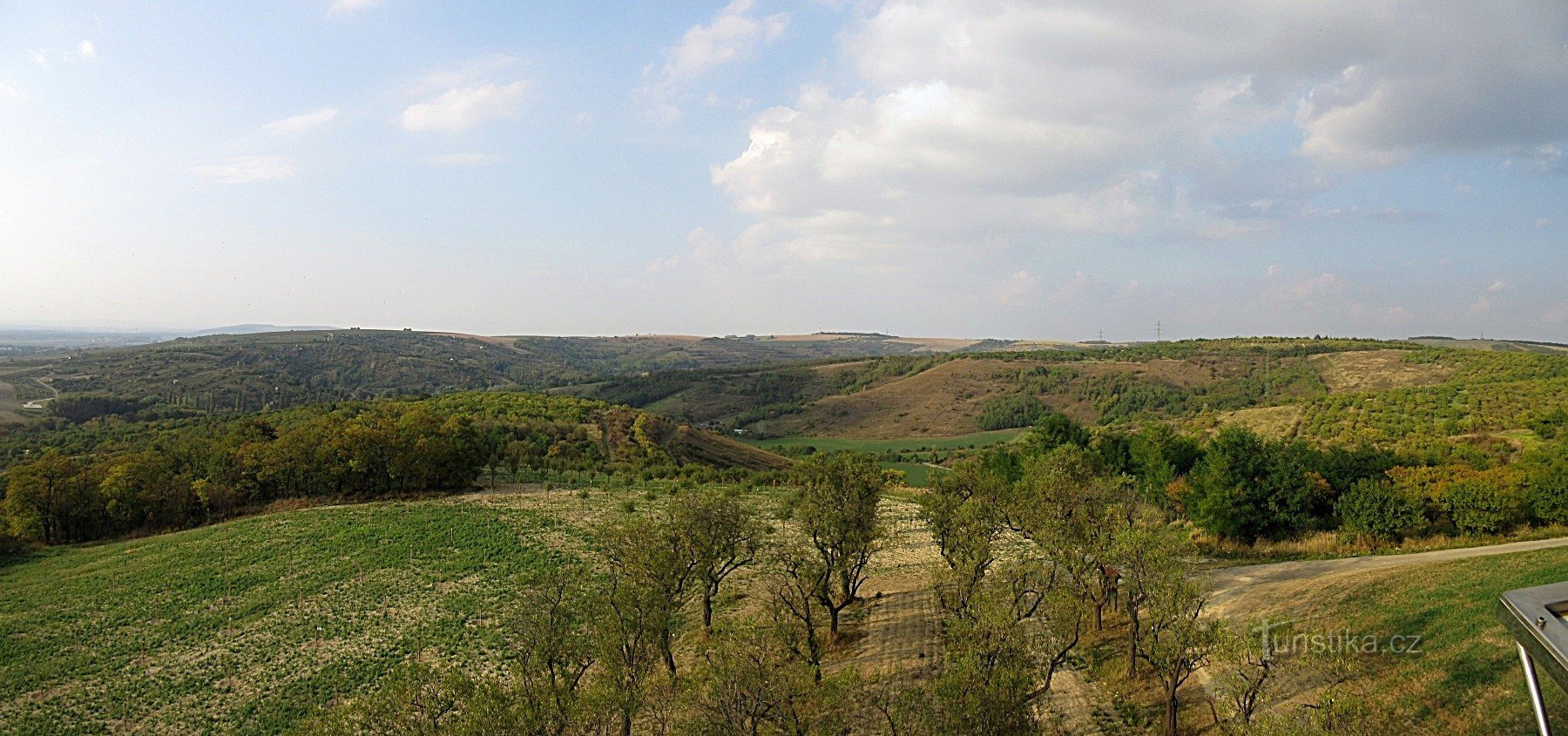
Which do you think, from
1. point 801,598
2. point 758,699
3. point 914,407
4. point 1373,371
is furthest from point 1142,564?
point 914,407

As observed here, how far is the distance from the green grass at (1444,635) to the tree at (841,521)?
706 inches

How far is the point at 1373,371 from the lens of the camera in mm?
125375

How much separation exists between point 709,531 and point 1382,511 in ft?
133

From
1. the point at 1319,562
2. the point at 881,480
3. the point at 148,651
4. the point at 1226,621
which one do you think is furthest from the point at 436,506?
the point at 1319,562

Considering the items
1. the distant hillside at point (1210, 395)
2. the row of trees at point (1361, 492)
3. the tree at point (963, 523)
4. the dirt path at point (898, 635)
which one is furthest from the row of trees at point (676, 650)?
the distant hillside at point (1210, 395)

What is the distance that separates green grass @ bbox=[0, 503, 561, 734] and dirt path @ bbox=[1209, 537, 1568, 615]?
113 ft

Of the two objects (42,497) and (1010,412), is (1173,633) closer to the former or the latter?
(42,497)

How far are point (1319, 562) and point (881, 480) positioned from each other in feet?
81.8

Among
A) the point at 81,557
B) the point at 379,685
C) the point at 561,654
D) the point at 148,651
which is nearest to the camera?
the point at 561,654

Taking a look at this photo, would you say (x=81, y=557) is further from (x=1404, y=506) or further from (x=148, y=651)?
(x=1404, y=506)

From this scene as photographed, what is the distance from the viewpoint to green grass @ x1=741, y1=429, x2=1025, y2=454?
13300 cm

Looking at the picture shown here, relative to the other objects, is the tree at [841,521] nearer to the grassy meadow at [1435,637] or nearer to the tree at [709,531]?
the tree at [709,531]

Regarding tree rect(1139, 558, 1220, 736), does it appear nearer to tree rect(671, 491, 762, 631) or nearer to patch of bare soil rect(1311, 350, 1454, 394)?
tree rect(671, 491, 762, 631)

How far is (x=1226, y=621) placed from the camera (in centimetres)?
2861
